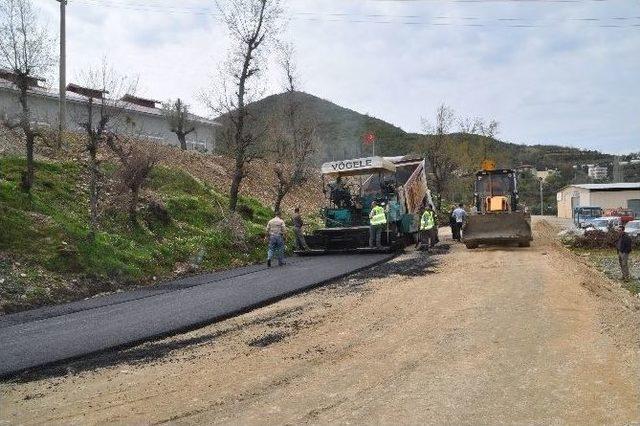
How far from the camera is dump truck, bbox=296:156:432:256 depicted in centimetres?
1614

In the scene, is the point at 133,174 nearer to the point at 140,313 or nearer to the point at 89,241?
the point at 89,241

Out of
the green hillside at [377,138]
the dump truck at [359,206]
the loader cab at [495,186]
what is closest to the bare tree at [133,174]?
the green hillside at [377,138]

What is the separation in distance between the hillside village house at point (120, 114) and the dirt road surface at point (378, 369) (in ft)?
29.1

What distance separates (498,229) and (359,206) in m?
3.81

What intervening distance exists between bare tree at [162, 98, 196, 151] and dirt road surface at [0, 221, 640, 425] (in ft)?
73.4

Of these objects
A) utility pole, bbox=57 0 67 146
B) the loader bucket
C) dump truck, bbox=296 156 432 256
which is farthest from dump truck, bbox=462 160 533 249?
utility pole, bbox=57 0 67 146

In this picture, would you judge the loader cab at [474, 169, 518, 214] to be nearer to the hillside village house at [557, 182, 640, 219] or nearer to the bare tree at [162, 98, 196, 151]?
the bare tree at [162, 98, 196, 151]

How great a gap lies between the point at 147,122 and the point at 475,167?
22.2 meters

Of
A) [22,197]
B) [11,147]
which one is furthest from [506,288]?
[11,147]

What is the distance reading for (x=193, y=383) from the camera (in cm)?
523

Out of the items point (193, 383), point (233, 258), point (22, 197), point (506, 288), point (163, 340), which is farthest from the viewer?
point (233, 258)

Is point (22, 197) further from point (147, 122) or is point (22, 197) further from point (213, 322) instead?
point (147, 122)

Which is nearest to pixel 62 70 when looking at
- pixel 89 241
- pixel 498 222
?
pixel 89 241

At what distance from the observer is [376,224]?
15.6 m
